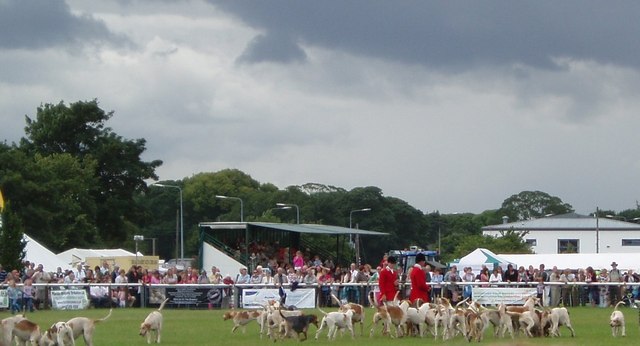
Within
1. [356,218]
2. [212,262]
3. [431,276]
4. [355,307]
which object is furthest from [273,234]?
[356,218]

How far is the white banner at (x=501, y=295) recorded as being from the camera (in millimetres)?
38469

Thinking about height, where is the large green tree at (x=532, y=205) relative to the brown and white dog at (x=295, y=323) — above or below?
above

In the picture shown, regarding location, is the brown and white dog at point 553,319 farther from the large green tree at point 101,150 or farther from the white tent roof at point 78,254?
the large green tree at point 101,150

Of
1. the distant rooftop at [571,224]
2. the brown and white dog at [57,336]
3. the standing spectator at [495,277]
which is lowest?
the brown and white dog at [57,336]

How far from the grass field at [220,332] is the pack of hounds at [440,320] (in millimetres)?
240

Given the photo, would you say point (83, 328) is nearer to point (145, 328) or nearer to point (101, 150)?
point (145, 328)

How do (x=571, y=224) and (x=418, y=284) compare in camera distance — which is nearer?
(x=418, y=284)

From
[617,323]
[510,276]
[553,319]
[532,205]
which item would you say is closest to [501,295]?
[510,276]

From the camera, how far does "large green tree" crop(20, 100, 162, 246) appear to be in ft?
307

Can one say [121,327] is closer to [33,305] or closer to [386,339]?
[386,339]

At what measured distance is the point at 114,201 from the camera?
92.8m

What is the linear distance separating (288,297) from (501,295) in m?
7.45

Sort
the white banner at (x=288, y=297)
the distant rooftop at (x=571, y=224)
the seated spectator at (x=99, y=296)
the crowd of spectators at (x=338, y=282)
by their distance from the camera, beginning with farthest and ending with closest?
the distant rooftop at (x=571, y=224)
the seated spectator at (x=99, y=296)
the crowd of spectators at (x=338, y=282)
the white banner at (x=288, y=297)

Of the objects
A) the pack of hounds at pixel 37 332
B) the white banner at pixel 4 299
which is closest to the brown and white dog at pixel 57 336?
the pack of hounds at pixel 37 332
